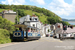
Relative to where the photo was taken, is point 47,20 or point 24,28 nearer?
point 24,28

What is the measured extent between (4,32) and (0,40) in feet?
8.39

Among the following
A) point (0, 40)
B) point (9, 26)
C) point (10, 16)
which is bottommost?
point (0, 40)

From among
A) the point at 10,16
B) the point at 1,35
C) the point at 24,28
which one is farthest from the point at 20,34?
the point at 10,16

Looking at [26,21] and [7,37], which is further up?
[26,21]

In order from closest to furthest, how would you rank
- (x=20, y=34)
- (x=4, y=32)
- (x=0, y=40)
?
(x=0, y=40), (x=4, y=32), (x=20, y=34)

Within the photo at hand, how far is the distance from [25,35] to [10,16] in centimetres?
3532

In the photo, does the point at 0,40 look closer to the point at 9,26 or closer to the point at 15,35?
the point at 15,35

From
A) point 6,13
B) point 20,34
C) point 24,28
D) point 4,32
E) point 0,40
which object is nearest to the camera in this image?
point 0,40

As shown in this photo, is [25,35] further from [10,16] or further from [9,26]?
[10,16]

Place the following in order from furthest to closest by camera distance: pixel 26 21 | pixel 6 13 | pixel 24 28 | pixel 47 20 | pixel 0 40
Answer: pixel 47 20 < pixel 26 21 < pixel 6 13 < pixel 24 28 < pixel 0 40

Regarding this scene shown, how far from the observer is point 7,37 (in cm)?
2392

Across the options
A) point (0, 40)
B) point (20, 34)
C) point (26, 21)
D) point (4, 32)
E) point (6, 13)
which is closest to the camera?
point (0, 40)

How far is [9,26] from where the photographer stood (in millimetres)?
29250

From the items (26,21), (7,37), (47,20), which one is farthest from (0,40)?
(47,20)
